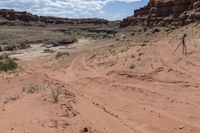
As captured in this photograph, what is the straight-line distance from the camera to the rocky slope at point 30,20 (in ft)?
472

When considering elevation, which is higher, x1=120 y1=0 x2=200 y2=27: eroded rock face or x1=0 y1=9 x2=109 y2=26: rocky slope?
x1=120 y1=0 x2=200 y2=27: eroded rock face

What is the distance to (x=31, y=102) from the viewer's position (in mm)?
12344

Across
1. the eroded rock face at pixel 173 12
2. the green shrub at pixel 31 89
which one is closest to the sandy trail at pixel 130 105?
the green shrub at pixel 31 89

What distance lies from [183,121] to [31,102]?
4.61 metres

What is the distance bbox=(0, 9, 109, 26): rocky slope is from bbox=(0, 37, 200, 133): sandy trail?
351 ft

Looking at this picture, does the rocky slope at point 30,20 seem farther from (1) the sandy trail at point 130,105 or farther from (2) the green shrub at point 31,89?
(2) the green shrub at point 31,89

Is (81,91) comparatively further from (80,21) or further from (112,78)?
→ (80,21)

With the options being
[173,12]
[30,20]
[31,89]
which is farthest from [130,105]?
[30,20]

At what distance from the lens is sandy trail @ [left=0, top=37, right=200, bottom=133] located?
1018cm

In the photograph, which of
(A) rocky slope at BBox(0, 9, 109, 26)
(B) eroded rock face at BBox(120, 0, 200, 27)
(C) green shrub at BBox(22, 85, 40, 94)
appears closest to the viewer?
(C) green shrub at BBox(22, 85, 40, 94)

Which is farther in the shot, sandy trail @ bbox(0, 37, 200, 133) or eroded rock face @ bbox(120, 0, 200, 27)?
eroded rock face @ bbox(120, 0, 200, 27)

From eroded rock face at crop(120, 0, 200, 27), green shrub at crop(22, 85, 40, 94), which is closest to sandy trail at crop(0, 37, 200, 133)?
green shrub at crop(22, 85, 40, 94)

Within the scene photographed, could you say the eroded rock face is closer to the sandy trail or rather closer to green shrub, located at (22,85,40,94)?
the sandy trail

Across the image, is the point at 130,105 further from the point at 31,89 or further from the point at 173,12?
the point at 173,12
